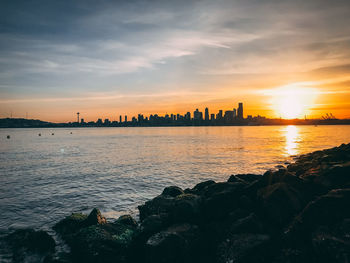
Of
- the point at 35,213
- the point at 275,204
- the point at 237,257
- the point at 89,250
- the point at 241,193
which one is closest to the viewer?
the point at 237,257

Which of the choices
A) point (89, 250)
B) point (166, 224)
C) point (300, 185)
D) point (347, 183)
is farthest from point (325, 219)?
point (89, 250)

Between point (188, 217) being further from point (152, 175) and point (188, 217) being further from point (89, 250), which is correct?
point (152, 175)

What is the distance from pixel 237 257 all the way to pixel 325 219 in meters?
3.23

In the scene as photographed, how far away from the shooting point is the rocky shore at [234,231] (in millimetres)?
Answer: 7113

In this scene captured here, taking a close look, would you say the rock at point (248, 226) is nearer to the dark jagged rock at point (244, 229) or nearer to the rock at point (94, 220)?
the dark jagged rock at point (244, 229)

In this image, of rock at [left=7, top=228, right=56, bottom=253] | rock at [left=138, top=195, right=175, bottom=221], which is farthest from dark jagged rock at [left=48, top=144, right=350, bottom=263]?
rock at [left=138, top=195, right=175, bottom=221]

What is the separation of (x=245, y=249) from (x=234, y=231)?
1008 millimetres

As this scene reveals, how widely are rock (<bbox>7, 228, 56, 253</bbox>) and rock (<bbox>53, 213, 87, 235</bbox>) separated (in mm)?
1164

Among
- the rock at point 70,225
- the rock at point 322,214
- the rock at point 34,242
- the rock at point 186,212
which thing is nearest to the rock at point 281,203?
the rock at point 322,214

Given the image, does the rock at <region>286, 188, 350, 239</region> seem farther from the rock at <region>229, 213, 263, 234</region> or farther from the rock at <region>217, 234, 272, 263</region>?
the rock at <region>217, 234, 272, 263</region>

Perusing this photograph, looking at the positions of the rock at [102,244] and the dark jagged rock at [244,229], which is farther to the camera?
the rock at [102,244]

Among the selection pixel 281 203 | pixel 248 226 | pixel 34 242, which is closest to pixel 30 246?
pixel 34 242

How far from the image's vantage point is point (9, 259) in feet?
29.5

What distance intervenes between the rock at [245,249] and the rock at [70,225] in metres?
7.10
